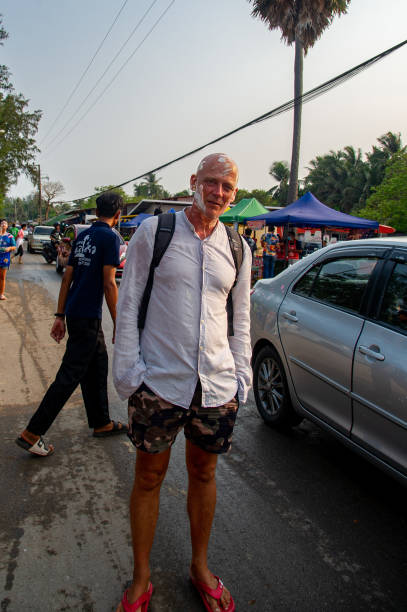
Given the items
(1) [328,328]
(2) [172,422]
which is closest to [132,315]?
(2) [172,422]

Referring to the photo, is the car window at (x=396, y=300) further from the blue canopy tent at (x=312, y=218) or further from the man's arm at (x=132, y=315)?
the blue canopy tent at (x=312, y=218)

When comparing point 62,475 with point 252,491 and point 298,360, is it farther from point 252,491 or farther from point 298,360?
point 298,360

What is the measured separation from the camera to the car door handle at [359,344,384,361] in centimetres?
258

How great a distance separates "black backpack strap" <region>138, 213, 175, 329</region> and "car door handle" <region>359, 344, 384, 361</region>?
1441 mm

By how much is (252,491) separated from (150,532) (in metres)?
1.16

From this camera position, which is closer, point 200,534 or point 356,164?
point 200,534

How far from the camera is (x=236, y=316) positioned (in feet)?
6.73

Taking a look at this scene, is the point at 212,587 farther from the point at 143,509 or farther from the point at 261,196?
the point at 261,196

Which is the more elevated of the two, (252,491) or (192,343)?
(192,343)

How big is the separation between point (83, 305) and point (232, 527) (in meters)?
1.76

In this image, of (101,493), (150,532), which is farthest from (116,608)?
(101,493)

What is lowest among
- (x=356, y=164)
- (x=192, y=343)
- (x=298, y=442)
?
(x=298, y=442)

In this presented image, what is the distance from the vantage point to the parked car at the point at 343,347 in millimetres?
2525

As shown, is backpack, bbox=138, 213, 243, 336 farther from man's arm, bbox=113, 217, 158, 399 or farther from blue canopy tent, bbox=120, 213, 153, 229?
blue canopy tent, bbox=120, 213, 153, 229
